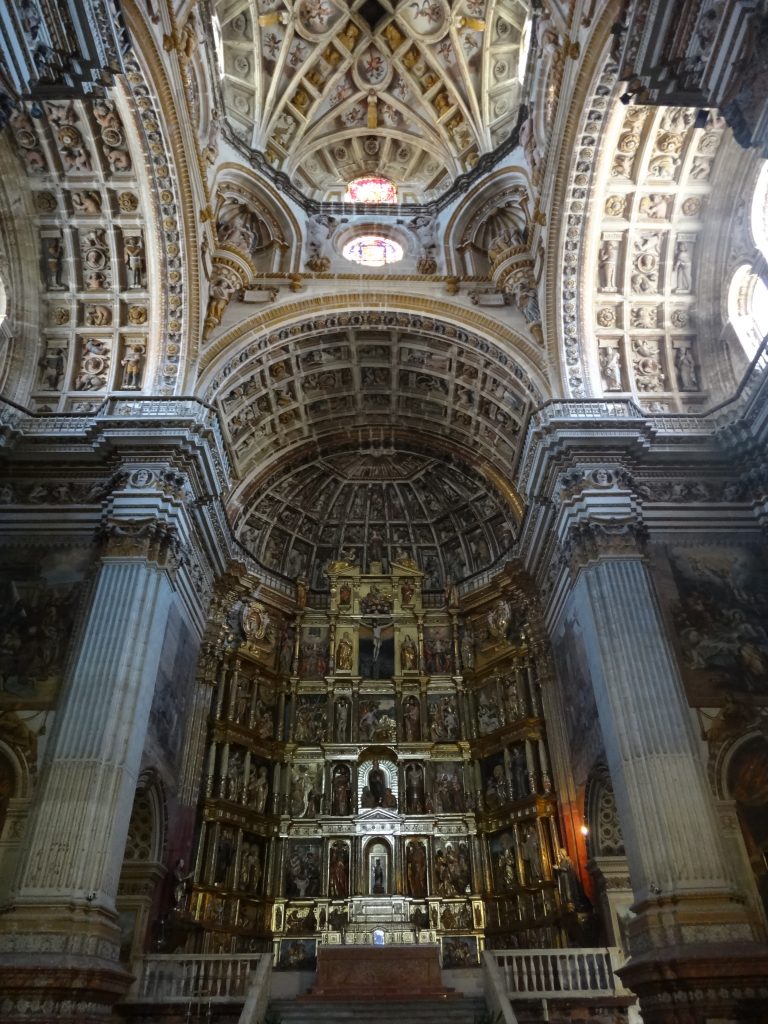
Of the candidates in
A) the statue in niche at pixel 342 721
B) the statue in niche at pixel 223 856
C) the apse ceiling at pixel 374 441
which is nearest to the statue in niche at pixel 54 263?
the apse ceiling at pixel 374 441

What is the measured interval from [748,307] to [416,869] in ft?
57.2

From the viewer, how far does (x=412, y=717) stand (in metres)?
23.5

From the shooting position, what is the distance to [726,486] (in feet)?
56.6

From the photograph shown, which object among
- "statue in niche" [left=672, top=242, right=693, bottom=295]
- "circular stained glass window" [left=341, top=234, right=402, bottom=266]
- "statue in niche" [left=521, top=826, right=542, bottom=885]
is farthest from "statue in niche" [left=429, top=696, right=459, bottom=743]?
"circular stained glass window" [left=341, top=234, right=402, bottom=266]

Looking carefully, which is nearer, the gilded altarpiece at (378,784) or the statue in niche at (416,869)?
the gilded altarpiece at (378,784)

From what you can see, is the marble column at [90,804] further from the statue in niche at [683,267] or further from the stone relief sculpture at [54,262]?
the statue in niche at [683,267]

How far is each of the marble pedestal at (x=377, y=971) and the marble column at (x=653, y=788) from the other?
3.74 metres

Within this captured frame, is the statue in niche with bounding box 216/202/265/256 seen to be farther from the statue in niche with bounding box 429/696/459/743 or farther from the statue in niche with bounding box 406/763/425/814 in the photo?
the statue in niche with bounding box 406/763/425/814

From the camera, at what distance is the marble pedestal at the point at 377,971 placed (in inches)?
531

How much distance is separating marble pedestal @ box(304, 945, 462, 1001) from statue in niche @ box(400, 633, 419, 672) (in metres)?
10.7

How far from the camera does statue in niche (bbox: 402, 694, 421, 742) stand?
2305 cm

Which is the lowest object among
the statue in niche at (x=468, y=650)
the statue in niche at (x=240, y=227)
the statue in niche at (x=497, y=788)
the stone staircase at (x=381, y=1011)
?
the stone staircase at (x=381, y=1011)

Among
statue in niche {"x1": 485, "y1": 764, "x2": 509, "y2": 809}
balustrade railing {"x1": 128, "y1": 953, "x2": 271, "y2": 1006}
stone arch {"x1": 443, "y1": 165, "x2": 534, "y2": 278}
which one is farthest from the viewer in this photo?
stone arch {"x1": 443, "y1": 165, "x2": 534, "y2": 278}

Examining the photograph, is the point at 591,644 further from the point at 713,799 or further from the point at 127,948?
the point at 127,948
